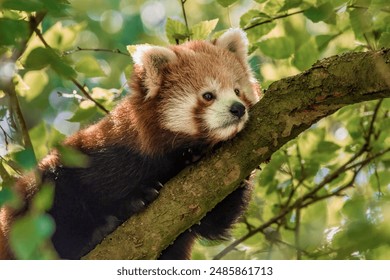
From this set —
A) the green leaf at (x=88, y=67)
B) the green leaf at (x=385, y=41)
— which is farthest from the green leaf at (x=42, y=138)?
the green leaf at (x=385, y=41)

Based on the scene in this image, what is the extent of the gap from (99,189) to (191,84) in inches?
28.7

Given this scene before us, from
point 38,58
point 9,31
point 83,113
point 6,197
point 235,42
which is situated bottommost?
point 83,113

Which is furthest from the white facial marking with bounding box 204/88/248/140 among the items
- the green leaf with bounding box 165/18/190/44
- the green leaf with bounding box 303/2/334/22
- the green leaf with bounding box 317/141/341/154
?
the green leaf with bounding box 317/141/341/154

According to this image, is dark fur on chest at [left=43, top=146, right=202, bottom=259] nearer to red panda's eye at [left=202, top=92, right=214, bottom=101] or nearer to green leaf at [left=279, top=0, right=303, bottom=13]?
red panda's eye at [left=202, top=92, right=214, bottom=101]

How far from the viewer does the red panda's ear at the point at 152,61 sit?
2.88 meters

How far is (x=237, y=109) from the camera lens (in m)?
2.52

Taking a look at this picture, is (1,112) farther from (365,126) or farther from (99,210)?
(365,126)

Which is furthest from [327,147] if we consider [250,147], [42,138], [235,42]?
[42,138]

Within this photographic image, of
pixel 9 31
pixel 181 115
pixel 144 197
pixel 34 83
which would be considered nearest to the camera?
pixel 9 31

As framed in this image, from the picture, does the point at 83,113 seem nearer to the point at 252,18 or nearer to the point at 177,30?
the point at 177,30

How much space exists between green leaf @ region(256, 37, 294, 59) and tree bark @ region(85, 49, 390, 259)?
59 cm

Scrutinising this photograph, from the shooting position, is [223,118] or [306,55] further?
[306,55]

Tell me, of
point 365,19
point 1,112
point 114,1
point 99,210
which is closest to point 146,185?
point 99,210

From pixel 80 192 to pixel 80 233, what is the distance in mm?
214
